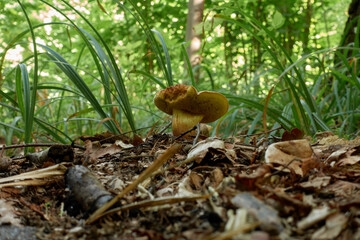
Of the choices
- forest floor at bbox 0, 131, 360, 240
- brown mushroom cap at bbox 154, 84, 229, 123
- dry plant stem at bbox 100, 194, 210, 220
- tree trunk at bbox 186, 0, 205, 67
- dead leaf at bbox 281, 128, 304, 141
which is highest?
tree trunk at bbox 186, 0, 205, 67

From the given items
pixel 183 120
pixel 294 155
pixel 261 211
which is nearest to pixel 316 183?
pixel 294 155

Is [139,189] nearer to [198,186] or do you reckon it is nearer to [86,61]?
[198,186]

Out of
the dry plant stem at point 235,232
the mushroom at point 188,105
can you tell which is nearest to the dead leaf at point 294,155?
the dry plant stem at point 235,232

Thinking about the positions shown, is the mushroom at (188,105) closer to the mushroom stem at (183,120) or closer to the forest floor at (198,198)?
the mushroom stem at (183,120)

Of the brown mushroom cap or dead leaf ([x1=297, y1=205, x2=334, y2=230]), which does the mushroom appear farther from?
dead leaf ([x1=297, y1=205, x2=334, y2=230])

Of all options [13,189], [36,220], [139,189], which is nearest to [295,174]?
[139,189]

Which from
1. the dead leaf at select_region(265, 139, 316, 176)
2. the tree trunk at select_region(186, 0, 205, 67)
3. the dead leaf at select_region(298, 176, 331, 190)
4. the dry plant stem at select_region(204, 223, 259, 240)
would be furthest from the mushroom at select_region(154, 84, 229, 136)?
the tree trunk at select_region(186, 0, 205, 67)
